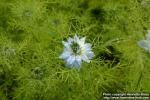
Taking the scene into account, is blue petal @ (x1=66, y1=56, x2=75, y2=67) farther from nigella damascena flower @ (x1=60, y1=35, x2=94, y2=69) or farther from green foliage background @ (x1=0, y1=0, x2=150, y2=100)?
green foliage background @ (x1=0, y1=0, x2=150, y2=100)

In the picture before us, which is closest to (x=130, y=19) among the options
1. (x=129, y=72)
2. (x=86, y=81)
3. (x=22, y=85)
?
(x=129, y=72)

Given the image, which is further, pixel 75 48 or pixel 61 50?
pixel 61 50

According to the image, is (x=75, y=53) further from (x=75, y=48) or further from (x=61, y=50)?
(x=61, y=50)

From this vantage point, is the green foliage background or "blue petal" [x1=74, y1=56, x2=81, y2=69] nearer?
"blue petal" [x1=74, y1=56, x2=81, y2=69]

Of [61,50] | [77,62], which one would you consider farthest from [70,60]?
[61,50]

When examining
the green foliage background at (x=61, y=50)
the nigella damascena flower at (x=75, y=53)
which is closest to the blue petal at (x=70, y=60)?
the nigella damascena flower at (x=75, y=53)

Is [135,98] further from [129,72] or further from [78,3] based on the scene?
[78,3]

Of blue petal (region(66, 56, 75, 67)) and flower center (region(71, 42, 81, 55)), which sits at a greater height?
flower center (region(71, 42, 81, 55))

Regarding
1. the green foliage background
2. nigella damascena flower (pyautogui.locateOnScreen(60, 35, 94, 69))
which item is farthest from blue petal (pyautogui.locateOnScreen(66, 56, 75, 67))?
the green foliage background
